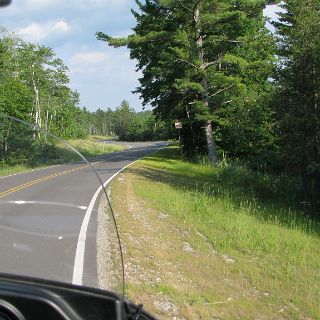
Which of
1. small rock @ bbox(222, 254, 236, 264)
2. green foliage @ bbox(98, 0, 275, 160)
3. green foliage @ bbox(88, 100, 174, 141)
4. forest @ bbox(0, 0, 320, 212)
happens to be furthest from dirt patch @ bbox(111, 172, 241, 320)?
green foliage @ bbox(88, 100, 174, 141)

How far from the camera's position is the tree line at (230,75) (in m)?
21.6

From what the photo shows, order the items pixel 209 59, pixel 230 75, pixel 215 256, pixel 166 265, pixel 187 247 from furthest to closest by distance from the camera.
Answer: pixel 209 59 < pixel 230 75 < pixel 187 247 < pixel 215 256 < pixel 166 265

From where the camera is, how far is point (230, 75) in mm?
34281

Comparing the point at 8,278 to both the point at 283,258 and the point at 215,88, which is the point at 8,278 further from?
the point at 215,88

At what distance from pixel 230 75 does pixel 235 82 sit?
2.95 meters

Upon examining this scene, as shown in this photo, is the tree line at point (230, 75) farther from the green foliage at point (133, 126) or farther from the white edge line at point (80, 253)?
the green foliage at point (133, 126)

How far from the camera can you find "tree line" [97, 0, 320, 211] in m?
21.6

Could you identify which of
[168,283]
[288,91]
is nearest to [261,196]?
[288,91]

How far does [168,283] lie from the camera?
778cm

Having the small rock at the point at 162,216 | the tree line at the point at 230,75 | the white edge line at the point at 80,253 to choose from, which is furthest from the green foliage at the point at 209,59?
the white edge line at the point at 80,253

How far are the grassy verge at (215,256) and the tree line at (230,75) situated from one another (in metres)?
5.33

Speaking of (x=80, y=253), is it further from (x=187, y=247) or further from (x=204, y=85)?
(x=204, y=85)

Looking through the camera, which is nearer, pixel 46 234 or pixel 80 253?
pixel 46 234

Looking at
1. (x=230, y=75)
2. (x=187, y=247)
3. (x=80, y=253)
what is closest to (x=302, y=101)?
(x=187, y=247)
